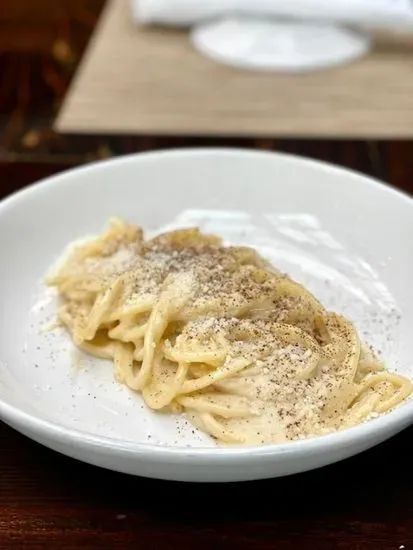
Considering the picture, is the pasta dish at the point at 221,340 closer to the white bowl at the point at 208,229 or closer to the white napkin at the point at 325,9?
the white bowl at the point at 208,229

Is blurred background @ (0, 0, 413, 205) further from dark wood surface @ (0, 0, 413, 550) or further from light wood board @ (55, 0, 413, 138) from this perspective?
dark wood surface @ (0, 0, 413, 550)

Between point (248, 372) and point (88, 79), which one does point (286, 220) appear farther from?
point (88, 79)

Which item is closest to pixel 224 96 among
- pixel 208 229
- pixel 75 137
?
pixel 75 137

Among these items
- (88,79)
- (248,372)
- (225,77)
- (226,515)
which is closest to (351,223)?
(248,372)

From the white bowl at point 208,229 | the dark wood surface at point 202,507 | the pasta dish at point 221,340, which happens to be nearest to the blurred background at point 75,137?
the white bowl at point 208,229

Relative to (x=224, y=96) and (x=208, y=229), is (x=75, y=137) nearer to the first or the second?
(x=224, y=96)

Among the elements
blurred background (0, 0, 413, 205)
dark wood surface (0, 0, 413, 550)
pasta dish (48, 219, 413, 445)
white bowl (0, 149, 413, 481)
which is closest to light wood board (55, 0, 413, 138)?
blurred background (0, 0, 413, 205)
